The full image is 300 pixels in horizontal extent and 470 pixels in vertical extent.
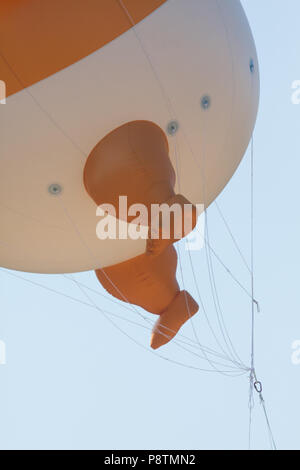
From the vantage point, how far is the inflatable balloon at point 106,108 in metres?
5.35

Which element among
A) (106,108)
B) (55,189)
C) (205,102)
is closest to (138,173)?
(106,108)

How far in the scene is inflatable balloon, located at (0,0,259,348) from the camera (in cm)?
535

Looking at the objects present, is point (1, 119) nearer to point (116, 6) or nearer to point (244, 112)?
point (116, 6)

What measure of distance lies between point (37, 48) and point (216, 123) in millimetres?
1549

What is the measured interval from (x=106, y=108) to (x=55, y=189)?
0.71 meters

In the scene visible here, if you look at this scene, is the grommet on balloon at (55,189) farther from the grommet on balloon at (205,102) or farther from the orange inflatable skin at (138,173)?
the grommet on balloon at (205,102)

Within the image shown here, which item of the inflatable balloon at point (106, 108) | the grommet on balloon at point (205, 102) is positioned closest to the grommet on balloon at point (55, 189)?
the inflatable balloon at point (106, 108)

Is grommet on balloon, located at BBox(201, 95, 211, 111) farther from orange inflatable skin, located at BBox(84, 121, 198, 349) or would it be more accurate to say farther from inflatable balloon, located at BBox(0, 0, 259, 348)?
orange inflatable skin, located at BBox(84, 121, 198, 349)

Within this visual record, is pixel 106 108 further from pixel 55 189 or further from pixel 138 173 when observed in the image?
pixel 55 189

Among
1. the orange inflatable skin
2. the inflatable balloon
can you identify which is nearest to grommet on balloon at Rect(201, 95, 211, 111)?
the inflatable balloon

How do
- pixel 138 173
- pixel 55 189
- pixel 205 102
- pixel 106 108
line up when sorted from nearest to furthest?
pixel 106 108 → pixel 138 173 → pixel 55 189 → pixel 205 102

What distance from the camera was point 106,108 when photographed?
5.51m

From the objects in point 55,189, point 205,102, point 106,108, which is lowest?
point 55,189
